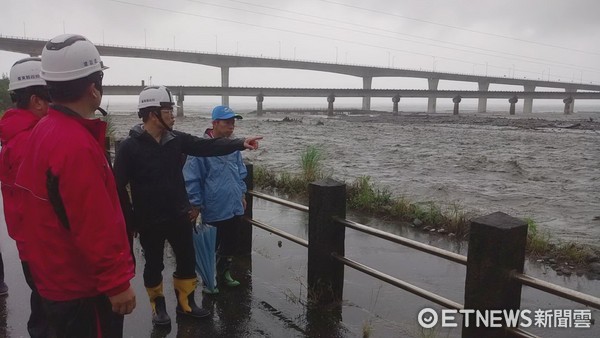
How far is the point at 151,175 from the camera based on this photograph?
3461 millimetres

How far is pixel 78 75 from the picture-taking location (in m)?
2.10

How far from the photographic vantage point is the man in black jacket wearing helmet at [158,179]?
3.44 m

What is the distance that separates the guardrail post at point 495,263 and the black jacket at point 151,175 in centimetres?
189

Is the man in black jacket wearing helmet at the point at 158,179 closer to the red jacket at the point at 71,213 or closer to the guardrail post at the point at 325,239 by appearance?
the guardrail post at the point at 325,239

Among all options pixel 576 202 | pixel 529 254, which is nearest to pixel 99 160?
pixel 529 254

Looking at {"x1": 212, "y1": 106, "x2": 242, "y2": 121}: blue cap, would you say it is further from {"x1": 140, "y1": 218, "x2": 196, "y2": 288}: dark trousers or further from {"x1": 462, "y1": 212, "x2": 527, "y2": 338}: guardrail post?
{"x1": 462, "y1": 212, "x2": 527, "y2": 338}: guardrail post

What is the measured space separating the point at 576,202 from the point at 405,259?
6568mm

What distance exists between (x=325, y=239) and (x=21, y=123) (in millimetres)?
2530

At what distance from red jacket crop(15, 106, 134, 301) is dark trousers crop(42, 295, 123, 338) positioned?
0.05 metres

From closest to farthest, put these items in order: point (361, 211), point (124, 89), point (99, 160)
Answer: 1. point (99, 160)
2. point (361, 211)
3. point (124, 89)

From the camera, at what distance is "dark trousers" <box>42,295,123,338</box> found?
2.17 meters

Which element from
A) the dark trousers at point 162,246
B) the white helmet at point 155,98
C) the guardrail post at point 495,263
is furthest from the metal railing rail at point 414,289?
the white helmet at point 155,98

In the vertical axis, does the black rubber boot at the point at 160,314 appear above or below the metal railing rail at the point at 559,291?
below

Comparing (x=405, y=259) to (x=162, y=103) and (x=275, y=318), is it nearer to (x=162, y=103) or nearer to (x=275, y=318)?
(x=275, y=318)
